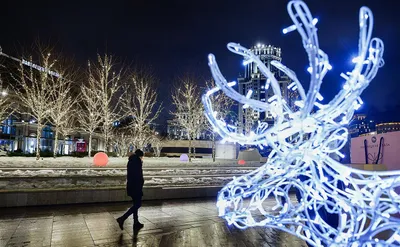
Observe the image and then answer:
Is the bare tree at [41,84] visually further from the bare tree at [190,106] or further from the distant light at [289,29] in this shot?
the distant light at [289,29]

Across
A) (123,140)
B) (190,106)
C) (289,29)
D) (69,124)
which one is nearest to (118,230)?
(289,29)

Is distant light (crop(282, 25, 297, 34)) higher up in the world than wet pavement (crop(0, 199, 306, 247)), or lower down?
higher up

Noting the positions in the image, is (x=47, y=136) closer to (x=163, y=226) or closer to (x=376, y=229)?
(x=163, y=226)

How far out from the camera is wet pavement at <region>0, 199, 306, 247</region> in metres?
7.27

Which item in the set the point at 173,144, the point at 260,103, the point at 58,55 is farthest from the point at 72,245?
the point at 173,144

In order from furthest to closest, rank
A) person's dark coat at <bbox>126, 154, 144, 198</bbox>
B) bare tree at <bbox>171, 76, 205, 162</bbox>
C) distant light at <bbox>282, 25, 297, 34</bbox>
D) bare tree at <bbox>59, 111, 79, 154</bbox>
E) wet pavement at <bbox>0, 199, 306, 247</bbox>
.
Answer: bare tree at <bbox>171, 76, 205, 162</bbox>, bare tree at <bbox>59, 111, 79, 154</bbox>, person's dark coat at <bbox>126, 154, 144, 198</bbox>, wet pavement at <bbox>0, 199, 306, 247</bbox>, distant light at <bbox>282, 25, 297, 34</bbox>

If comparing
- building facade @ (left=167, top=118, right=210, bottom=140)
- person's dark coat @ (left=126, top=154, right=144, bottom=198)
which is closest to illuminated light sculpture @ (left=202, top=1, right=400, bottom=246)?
person's dark coat @ (left=126, top=154, right=144, bottom=198)

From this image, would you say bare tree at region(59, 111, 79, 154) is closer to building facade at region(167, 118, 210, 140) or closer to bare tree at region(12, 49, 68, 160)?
bare tree at region(12, 49, 68, 160)

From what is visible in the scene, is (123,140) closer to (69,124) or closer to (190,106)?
(69,124)

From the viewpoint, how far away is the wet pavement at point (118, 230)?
7.27 meters

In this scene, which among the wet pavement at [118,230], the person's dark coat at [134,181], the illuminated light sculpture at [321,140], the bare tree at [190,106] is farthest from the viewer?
the bare tree at [190,106]

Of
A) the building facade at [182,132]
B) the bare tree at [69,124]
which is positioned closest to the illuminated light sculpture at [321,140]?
the bare tree at [69,124]

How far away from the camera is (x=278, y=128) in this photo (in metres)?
3.93

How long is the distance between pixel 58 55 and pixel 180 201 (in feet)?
66.6
